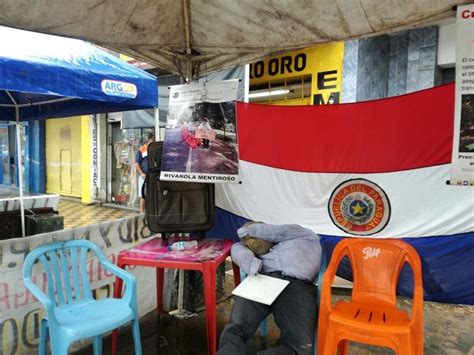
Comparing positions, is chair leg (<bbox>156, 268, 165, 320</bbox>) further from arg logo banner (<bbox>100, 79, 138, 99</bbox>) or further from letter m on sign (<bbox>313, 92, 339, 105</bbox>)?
letter m on sign (<bbox>313, 92, 339, 105</bbox>)

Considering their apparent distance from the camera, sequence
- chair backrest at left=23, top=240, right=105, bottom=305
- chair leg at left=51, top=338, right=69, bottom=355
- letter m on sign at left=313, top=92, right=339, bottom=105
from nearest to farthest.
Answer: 1. chair leg at left=51, top=338, right=69, bottom=355
2. chair backrest at left=23, top=240, right=105, bottom=305
3. letter m on sign at left=313, top=92, right=339, bottom=105

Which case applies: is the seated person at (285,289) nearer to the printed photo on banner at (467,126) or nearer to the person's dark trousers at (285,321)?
the person's dark trousers at (285,321)

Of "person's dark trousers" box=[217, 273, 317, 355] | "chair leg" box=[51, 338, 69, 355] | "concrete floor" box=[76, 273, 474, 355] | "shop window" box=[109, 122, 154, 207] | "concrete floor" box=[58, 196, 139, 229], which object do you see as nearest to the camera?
"chair leg" box=[51, 338, 69, 355]

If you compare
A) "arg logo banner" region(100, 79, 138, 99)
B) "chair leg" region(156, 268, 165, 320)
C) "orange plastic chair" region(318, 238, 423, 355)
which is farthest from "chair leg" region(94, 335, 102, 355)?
"arg logo banner" region(100, 79, 138, 99)

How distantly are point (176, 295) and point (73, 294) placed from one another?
1064 mm

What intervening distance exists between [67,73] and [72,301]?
1.75 m

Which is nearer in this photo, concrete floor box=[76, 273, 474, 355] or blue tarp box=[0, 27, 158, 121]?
blue tarp box=[0, 27, 158, 121]

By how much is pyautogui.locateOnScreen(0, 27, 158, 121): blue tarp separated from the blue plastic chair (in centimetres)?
121

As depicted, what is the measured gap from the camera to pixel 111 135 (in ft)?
33.7

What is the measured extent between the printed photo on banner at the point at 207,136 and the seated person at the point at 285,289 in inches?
22.0

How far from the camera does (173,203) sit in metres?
2.97

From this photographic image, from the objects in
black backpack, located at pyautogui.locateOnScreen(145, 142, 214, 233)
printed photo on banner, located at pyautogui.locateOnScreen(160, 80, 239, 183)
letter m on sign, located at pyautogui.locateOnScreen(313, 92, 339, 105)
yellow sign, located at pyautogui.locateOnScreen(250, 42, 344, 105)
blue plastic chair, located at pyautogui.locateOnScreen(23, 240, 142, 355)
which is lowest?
blue plastic chair, located at pyautogui.locateOnScreen(23, 240, 142, 355)

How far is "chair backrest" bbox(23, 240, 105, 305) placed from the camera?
2.42 m

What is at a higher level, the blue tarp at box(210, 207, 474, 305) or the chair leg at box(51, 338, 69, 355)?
the blue tarp at box(210, 207, 474, 305)
